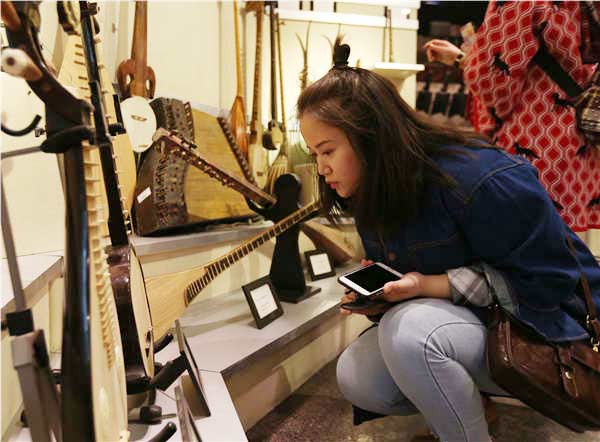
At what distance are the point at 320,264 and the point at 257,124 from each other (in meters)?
0.69

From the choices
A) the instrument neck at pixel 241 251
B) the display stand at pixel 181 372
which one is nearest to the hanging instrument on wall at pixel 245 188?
the instrument neck at pixel 241 251

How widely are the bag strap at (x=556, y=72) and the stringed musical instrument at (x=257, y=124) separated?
1.13 meters

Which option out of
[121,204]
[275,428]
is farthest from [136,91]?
[275,428]

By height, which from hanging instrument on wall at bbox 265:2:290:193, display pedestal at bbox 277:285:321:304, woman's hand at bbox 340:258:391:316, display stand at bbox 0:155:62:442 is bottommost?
display pedestal at bbox 277:285:321:304

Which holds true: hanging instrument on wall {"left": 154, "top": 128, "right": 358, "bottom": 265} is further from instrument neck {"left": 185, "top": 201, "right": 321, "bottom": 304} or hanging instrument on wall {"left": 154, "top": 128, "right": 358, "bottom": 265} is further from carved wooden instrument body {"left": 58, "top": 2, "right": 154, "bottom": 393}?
carved wooden instrument body {"left": 58, "top": 2, "right": 154, "bottom": 393}

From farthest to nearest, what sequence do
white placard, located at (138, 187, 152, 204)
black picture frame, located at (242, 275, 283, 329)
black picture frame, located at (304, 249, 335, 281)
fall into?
1. black picture frame, located at (304, 249, 335, 281)
2. white placard, located at (138, 187, 152, 204)
3. black picture frame, located at (242, 275, 283, 329)

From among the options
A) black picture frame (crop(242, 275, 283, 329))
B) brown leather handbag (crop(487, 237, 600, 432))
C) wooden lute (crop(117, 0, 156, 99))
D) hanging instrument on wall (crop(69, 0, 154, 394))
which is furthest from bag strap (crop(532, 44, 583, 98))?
wooden lute (crop(117, 0, 156, 99))

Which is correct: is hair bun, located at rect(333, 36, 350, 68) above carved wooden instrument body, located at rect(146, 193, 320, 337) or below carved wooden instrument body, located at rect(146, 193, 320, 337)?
above

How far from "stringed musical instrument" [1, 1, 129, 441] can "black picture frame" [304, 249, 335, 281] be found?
55.6 inches

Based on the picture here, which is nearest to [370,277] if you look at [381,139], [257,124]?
[381,139]

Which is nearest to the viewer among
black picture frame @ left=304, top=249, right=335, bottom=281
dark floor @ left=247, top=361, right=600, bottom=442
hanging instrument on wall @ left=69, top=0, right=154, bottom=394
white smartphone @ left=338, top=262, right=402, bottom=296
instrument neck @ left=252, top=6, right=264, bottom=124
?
hanging instrument on wall @ left=69, top=0, right=154, bottom=394

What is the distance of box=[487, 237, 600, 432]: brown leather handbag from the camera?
82 cm

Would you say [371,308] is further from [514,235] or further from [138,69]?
[138,69]

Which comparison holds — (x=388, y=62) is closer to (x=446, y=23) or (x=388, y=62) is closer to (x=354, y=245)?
(x=446, y=23)
